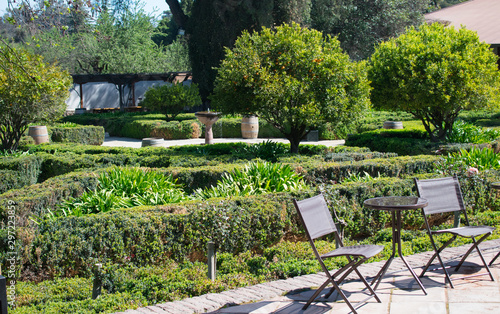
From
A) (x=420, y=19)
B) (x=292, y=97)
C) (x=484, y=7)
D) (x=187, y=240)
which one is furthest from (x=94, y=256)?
(x=484, y=7)

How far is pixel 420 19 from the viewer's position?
2709 centimetres

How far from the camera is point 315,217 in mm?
3576

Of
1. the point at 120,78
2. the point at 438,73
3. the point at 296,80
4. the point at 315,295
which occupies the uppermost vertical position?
the point at 120,78

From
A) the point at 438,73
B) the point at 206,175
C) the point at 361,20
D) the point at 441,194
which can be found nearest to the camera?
the point at 441,194

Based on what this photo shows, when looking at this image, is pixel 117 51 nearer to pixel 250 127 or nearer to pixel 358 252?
pixel 250 127

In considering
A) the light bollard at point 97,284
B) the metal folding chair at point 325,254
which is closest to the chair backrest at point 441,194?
the metal folding chair at point 325,254

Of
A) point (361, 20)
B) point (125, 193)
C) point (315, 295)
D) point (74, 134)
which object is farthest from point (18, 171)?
point (361, 20)

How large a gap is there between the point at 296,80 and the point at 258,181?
13.4 ft

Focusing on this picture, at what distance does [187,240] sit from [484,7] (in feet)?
102

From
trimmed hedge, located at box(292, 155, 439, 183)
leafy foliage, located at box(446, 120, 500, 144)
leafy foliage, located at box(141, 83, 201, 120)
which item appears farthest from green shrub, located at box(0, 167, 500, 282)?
leafy foliage, located at box(141, 83, 201, 120)

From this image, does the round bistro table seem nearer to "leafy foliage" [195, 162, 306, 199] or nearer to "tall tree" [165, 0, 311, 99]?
"leafy foliage" [195, 162, 306, 199]

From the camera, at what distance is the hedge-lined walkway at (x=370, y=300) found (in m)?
3.32

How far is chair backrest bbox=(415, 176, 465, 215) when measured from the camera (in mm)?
4309

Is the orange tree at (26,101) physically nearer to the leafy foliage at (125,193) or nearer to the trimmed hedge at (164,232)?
the leafy foliage at (125,193)
